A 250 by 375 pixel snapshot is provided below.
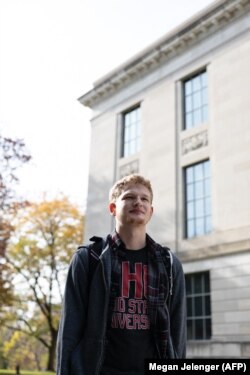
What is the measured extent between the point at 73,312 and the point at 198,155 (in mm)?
16514

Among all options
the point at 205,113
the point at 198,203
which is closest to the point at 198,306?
the point at 198,203

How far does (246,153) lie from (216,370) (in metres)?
15.0

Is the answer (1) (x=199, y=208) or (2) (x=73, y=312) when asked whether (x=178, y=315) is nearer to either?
(2) (x=73, y=312)

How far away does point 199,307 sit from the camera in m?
16.5

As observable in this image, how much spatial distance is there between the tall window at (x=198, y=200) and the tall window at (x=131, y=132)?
13.4 feet

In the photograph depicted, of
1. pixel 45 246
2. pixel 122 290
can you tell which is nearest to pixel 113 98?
pixel 45 246

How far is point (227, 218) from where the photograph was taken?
16.4m

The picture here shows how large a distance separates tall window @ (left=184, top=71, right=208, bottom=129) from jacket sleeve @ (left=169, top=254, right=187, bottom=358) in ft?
54.5

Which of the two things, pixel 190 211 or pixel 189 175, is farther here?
pixel 189 175

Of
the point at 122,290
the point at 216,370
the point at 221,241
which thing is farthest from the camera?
the point at 221,241

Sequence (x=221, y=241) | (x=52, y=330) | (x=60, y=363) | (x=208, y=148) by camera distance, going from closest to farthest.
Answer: (x=60, y=363)
(x=221, y=241)
(x=208, y=148)
(x=52, y=330)

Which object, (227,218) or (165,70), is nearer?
(227,218)

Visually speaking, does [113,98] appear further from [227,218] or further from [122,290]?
[122,290]

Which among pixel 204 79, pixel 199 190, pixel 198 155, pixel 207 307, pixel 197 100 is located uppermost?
pixel 204 79
